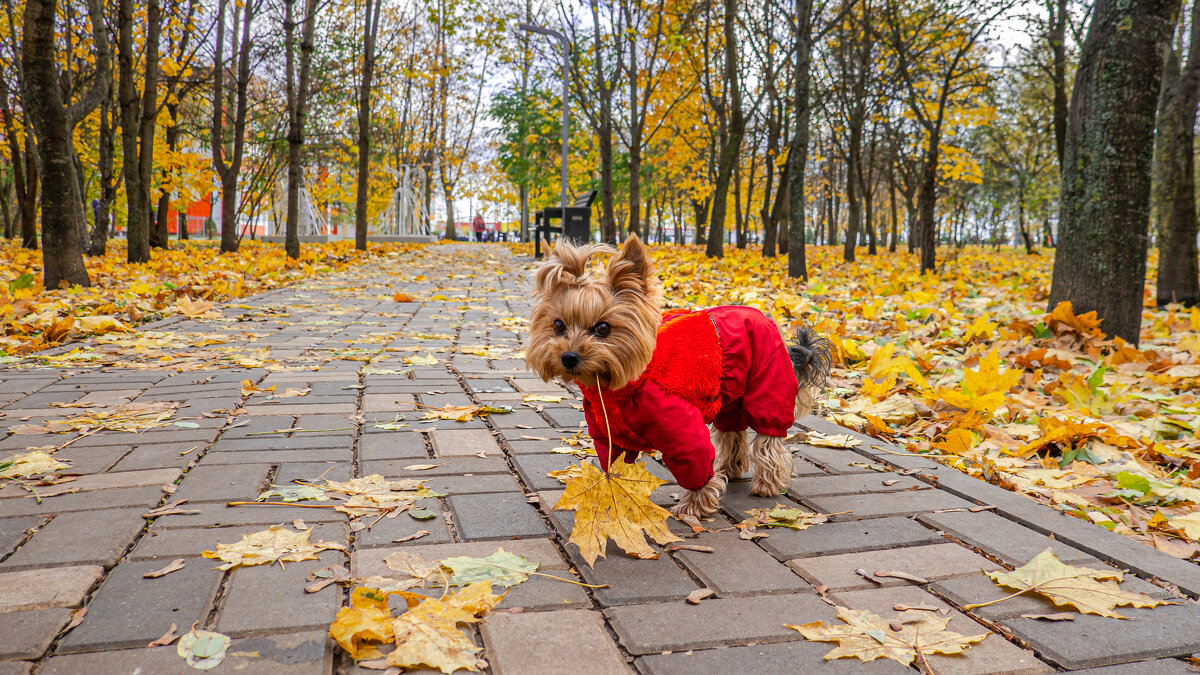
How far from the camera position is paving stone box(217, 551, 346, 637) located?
192 centimetres

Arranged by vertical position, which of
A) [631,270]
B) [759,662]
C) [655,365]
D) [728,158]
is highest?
[728,158]

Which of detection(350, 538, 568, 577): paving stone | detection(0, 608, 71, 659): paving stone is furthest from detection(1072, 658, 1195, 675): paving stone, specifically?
detection(0, 608, 71, 659): paving stone

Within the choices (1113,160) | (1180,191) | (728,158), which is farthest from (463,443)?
(728,158)

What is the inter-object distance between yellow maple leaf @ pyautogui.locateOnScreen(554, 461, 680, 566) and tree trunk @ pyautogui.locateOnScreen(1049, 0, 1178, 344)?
4.90m

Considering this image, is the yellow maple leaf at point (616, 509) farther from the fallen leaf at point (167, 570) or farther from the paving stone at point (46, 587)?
the paving stone at point (46, 587)

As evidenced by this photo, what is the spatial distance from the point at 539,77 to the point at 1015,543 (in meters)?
25.9

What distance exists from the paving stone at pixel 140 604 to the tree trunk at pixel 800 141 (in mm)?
10326

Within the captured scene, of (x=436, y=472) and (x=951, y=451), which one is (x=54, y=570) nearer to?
(x=436, y=472)

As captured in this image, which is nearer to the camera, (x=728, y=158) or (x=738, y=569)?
(x=738, y=569)

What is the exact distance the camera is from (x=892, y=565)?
245 cm

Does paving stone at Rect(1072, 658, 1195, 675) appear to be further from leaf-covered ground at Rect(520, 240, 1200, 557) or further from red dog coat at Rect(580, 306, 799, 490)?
red dog coat at Rect(580, 306, 799, 490)

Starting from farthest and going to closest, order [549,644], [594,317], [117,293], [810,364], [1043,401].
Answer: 1. [117,293]
2. [1043,401]
3. [810,364]
4. [594,317]
5. [549,644]

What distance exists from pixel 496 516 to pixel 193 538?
1.03m

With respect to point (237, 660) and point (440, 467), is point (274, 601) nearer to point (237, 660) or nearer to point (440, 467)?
point (237, 660)
